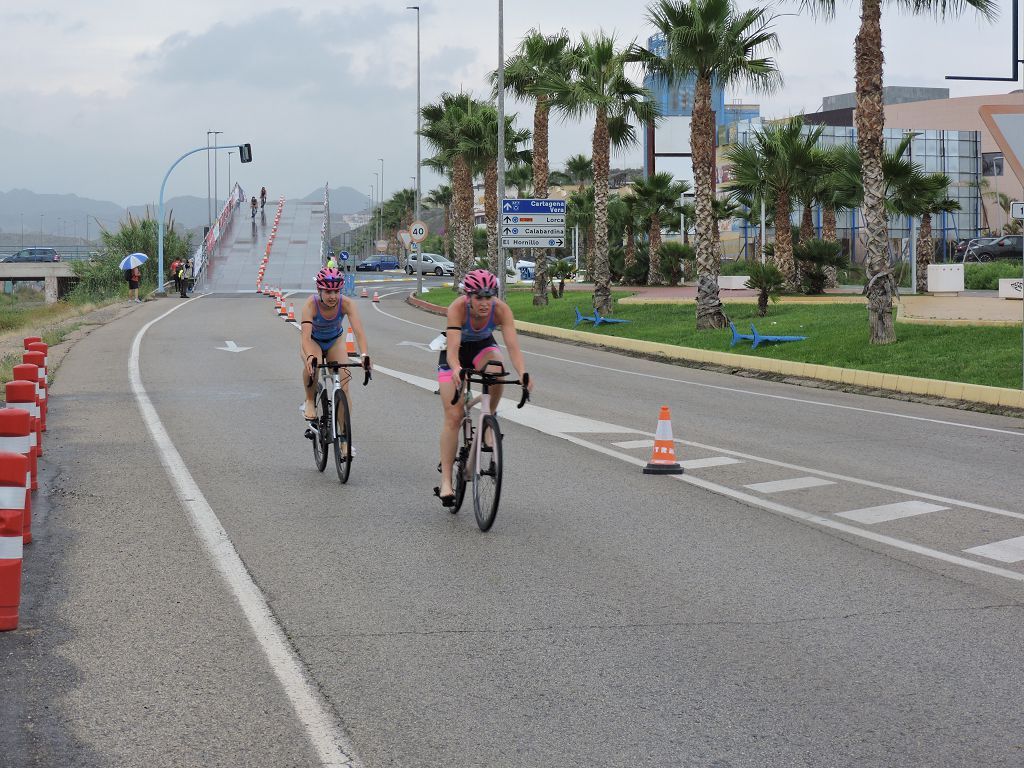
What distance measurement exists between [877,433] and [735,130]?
276 ft

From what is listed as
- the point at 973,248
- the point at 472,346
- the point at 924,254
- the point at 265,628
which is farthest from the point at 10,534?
the point at 973,248

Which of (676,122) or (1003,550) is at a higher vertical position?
(676,122)

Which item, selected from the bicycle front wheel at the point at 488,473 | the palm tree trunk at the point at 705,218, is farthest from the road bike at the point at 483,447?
the palm tree trunk at the point at 705,218

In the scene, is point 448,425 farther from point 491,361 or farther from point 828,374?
point 828,374

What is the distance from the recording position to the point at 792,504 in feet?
31.3

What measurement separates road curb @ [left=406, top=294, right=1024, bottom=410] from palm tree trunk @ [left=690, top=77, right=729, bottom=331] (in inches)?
78.5

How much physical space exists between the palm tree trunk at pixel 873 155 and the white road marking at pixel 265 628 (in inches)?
563

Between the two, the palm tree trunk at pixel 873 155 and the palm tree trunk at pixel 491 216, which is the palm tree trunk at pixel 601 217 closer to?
the palm tree trunk at pixel 491 216

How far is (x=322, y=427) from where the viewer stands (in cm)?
→ 1078

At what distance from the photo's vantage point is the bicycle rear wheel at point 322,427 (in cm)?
1066

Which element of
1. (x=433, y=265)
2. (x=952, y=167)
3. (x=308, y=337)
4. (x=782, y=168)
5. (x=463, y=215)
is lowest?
(x=308, y=337)

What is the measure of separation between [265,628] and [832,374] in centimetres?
1579

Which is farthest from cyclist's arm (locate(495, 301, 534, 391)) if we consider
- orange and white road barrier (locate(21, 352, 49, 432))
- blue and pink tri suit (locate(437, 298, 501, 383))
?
orange and white road barrier (locate(21, 352, 49, 432))

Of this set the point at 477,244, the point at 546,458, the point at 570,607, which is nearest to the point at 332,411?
the point at 546,458
